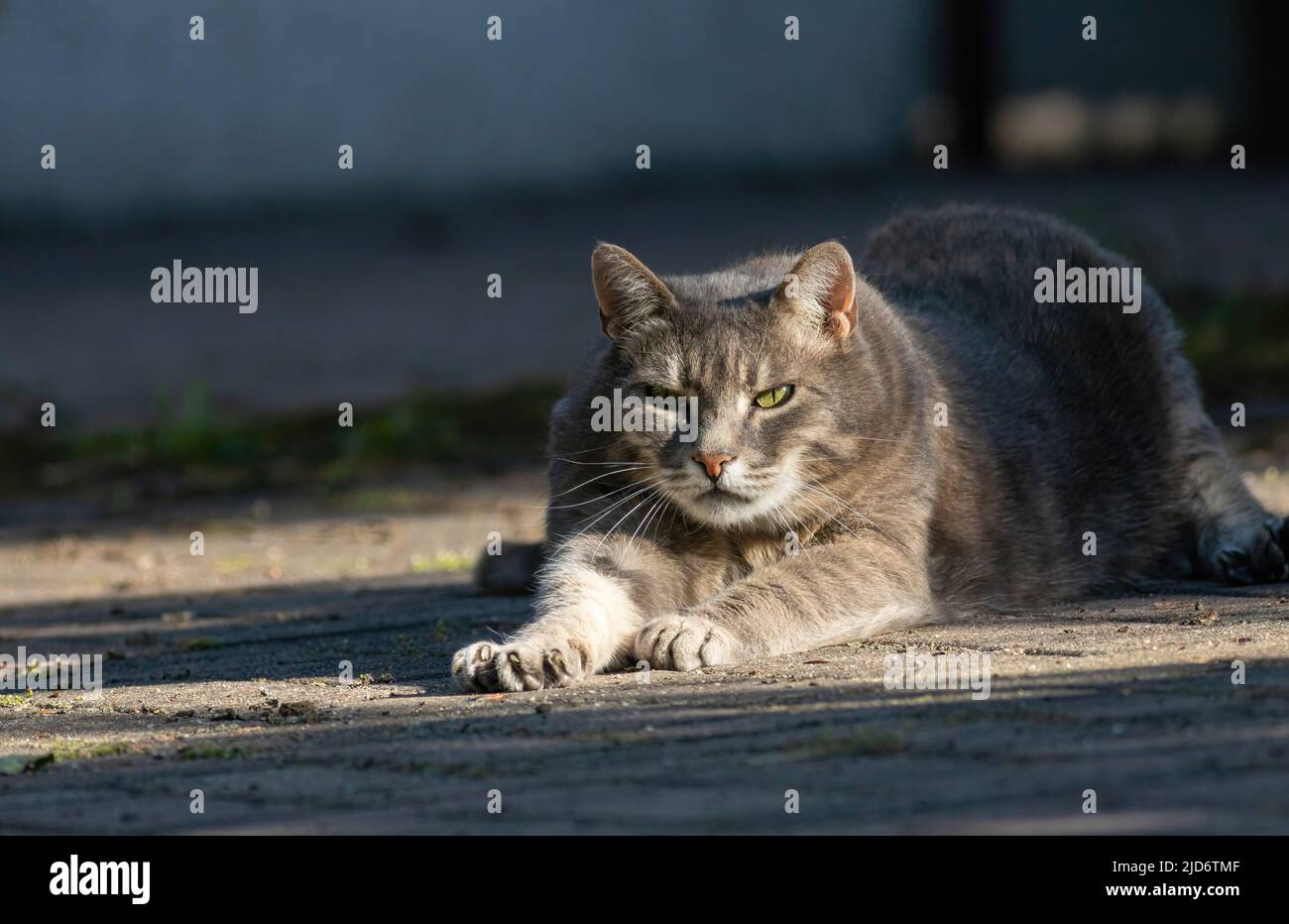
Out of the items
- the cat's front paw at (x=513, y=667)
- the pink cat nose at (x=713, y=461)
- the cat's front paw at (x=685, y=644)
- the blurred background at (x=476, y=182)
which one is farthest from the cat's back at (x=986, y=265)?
the blurred background at (x=476, y=182)

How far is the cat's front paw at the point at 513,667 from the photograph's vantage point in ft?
13.1

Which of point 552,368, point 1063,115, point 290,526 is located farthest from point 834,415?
point 1063,115

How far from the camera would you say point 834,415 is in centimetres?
457

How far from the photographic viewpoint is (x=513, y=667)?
4.00 metres

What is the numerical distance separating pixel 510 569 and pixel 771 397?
1.36 meters

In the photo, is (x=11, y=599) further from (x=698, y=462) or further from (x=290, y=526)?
(x=698, y=462)

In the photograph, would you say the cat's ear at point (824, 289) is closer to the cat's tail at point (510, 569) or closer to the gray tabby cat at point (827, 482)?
the gray tabby cat at point (827, 482)

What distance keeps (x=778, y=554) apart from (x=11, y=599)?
2870 mm

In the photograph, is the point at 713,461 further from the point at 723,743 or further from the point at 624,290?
the point at 723,743

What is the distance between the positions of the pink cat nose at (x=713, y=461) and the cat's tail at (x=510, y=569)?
4.21 ft

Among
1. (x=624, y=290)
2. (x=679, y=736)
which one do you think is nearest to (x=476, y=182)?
(x=624, y=290)
